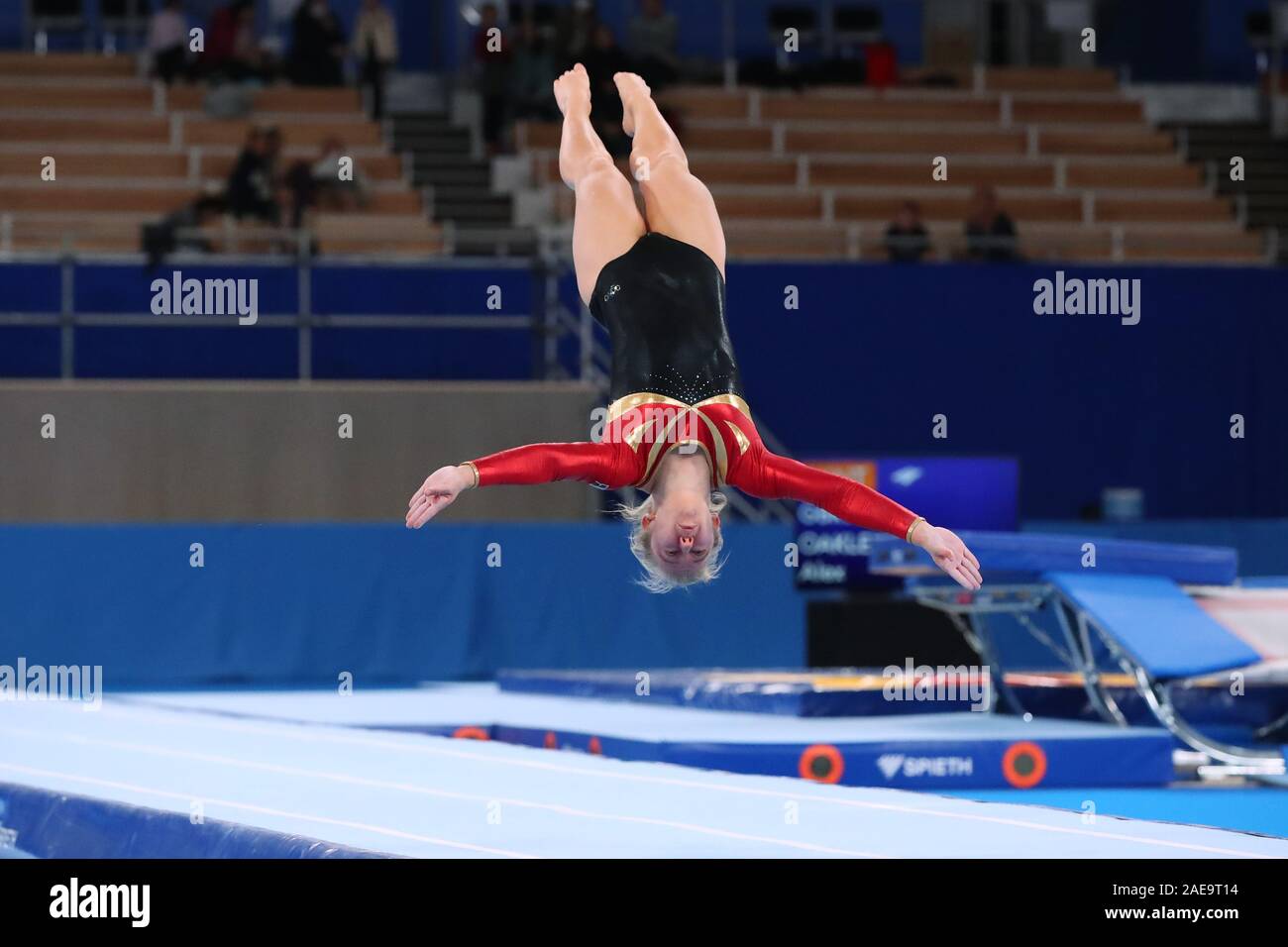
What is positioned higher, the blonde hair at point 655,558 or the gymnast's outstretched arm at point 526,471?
the gymnast's outstretched arm at point 526,471

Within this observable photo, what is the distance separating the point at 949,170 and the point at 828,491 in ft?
28.7

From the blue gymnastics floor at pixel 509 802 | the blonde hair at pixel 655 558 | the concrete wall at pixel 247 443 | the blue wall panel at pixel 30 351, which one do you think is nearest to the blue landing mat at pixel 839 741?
the blue gymnastics floor at pixel 509 802

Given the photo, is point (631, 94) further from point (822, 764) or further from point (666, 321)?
point (822, 764)

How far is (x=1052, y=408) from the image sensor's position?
11.6 m

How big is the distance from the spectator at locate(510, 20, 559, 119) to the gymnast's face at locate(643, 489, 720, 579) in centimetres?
832

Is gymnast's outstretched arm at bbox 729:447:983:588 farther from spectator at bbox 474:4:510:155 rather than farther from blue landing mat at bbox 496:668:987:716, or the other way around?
spectator at bbox 474:4:510:155

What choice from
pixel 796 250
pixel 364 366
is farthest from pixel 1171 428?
pixel 364 366

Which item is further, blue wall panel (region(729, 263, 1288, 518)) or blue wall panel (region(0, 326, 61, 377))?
blue wall panel (region(729, 263, 1288, 518))

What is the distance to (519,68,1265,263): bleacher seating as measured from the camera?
12094 millimetres

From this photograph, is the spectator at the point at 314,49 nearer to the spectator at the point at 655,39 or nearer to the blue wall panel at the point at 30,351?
the spectator at the point at 655,39

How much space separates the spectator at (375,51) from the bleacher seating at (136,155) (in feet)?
0.53

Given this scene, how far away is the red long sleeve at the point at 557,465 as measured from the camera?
4543mm

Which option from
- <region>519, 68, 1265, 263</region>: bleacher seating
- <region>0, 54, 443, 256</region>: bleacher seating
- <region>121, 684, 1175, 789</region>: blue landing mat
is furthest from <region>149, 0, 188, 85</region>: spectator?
<region>121, 684, 1175, 789</region>: blue landing mat
